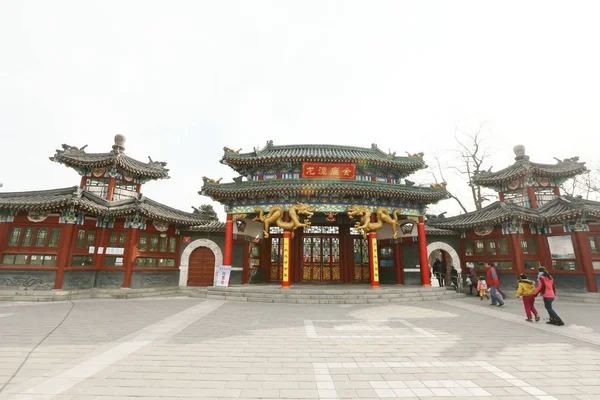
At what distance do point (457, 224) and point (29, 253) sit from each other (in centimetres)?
2203

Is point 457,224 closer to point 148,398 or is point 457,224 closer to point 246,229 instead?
point 246,229

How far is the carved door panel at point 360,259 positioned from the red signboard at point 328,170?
424 centimetres

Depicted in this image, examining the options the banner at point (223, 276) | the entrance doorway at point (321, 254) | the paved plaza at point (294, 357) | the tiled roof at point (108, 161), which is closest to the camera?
the paved plaza at point (294, 357)

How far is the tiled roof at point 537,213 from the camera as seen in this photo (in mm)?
13055

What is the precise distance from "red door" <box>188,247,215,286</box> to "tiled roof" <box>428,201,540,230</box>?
13.8 metres

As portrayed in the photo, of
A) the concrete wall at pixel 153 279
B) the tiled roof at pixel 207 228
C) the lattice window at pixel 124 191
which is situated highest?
the lattice window at pixel 124 191

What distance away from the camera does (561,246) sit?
13672 mm

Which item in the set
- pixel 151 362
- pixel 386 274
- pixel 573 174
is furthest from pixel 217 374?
pixel 573 174

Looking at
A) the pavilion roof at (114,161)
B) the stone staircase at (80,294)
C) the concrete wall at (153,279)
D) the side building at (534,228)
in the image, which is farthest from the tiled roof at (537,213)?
the pavilion roof at (114,161)

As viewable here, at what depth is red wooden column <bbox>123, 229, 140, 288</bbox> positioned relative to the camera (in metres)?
13.6

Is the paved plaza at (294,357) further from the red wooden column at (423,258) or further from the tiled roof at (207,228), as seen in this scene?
the tiled roof at (207,228)

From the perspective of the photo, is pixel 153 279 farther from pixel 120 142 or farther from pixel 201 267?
pixel 120 142

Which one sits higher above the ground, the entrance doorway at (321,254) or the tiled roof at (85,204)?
the tiled roof at (85,204)

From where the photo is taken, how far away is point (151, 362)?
14.3 feet
